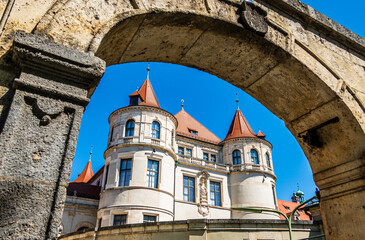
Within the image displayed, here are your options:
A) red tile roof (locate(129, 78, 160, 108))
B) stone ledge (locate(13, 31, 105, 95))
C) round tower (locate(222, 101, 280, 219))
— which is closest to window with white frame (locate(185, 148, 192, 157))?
round tower (locate(222, 101, 280, 219))

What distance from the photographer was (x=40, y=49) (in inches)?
86.1

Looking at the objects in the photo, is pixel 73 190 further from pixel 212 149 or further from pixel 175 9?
pixel 175 9

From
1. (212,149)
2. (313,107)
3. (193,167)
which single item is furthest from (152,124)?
(313,107)

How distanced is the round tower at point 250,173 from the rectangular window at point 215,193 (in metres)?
1.18

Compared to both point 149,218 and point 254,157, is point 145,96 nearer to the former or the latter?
point 149,218

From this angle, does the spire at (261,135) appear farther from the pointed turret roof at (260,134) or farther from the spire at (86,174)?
the spire at (86,174)

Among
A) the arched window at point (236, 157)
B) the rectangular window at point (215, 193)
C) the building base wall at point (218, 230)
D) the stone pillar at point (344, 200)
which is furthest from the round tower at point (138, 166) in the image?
the stone pillar at point (344, 200)

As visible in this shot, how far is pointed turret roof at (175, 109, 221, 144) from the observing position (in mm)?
27605

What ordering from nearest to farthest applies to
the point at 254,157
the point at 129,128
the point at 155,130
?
the point at 129,128 → the point at 155,130 → the point at 254,157

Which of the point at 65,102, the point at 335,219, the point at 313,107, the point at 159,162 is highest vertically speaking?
the point at 159,162

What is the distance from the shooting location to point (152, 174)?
20.4 meters

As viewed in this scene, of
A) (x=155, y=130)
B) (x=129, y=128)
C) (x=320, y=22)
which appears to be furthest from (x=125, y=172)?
(x=320, y=22)

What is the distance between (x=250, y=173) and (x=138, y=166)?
10.3 meters

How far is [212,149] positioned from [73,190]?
12408 millimetres
